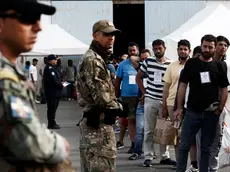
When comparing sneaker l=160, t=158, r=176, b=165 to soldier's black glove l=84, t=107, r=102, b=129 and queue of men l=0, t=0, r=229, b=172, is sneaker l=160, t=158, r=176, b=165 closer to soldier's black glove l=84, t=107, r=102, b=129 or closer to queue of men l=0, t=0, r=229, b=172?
queue of men l=0, t=0, r=229, b=172

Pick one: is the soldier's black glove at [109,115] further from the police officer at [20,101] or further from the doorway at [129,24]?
the doorway at [129,24]

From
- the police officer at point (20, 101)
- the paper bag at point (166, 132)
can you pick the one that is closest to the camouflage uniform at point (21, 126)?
the police officer at point (20, 101)

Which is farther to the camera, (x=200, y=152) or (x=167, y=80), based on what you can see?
(x=167, y=80)

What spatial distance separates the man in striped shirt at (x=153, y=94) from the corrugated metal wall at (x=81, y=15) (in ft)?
52.8

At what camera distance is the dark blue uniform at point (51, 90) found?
44.5 feet

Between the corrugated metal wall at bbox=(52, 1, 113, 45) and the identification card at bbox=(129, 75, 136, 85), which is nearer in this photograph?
the identification card at bbox=(129, 75, 136, 85)

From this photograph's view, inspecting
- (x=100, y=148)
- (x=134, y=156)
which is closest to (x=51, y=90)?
(x=134, y=156)

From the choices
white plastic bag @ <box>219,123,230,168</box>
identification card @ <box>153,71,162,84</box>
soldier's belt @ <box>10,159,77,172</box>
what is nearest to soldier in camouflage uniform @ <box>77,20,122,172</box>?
soldier's belt @ <box>10,159,77,172</box>

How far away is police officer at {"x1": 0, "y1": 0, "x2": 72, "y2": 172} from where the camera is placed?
2613 mm

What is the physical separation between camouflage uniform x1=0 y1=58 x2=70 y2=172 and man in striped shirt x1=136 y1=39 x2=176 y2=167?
5698mm

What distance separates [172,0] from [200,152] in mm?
18423

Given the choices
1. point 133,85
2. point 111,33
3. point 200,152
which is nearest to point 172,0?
point 133,85

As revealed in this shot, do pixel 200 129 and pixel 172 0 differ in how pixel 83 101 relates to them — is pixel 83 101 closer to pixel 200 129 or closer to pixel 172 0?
pixel 200 129

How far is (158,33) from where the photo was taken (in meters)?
24.9
